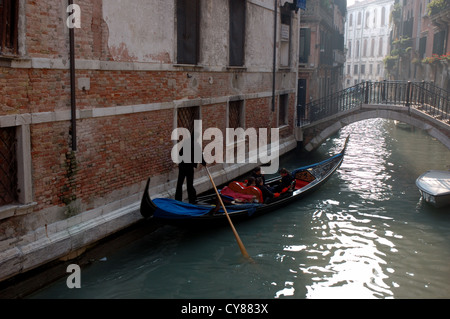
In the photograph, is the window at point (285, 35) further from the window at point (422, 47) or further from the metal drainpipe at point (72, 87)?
the window at point (422, 47)

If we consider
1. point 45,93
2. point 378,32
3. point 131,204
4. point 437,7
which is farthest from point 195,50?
point 378,32

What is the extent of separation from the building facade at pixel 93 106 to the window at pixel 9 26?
0.4 inches

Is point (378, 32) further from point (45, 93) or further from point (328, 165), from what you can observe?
point (45, 93)

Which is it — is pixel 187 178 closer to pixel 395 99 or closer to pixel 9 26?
pixel 9 26

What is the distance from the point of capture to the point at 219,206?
6836mm

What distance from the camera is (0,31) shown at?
4.83m

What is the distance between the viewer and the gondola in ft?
20.4

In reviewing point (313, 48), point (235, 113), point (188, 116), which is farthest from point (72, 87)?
point (313, 48)

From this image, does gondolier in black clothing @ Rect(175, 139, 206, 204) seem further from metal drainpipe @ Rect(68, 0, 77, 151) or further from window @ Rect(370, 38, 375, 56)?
window @ Rect(370, 38, 375, 56)

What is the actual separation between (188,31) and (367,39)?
123 feet

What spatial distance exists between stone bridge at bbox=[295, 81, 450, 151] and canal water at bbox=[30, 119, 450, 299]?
237 cm

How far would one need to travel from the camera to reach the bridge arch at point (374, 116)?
10984mm

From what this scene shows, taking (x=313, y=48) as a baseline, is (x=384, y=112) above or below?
below

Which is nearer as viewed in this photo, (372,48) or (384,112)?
(384,112)
